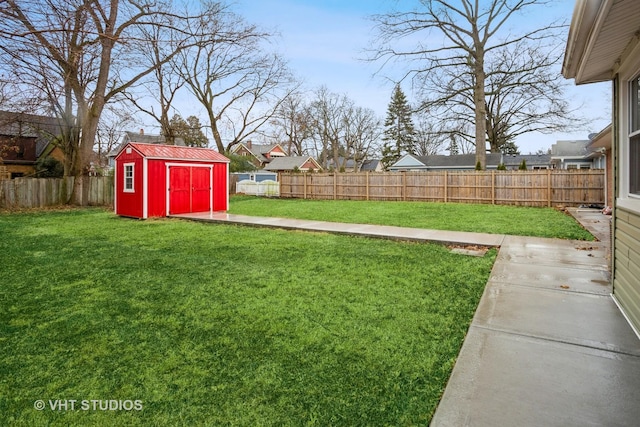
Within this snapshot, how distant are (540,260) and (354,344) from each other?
152 inches

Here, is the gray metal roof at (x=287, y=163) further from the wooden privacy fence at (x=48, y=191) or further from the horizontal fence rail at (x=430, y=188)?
the wooden privacy fence at (x=48, y=191)

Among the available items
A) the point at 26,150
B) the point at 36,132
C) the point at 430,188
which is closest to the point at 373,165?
the point at 430,188

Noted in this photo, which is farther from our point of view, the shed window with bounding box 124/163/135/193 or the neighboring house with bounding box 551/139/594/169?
the neighboring house with bounding box 551/139/594/169

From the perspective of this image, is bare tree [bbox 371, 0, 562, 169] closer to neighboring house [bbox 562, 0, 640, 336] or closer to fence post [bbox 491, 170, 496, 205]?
fence post [bbox 491, 170, 496, 205]

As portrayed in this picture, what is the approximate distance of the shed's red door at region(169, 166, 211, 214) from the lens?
12047 mm

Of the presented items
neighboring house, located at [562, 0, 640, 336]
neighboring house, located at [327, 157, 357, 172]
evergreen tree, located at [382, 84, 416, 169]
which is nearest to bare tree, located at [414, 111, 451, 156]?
evergreen tree, located at [382, 84, 416, 169]

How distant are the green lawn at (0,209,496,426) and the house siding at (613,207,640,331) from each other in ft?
3.88

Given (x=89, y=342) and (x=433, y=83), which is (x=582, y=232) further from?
(x=433, y=83)

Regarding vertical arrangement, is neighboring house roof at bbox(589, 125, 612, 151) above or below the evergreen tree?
below

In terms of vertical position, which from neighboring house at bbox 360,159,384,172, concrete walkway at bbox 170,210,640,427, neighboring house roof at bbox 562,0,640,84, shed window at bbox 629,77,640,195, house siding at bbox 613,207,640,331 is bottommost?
concrete walkway at bbox 170,210,640,427

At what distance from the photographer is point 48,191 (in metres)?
15.5

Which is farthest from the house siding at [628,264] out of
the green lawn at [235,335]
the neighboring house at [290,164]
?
the neighboring house at [290,164]

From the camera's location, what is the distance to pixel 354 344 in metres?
2.70

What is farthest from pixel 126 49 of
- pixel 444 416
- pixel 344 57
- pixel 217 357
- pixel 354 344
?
pixel 344 57
